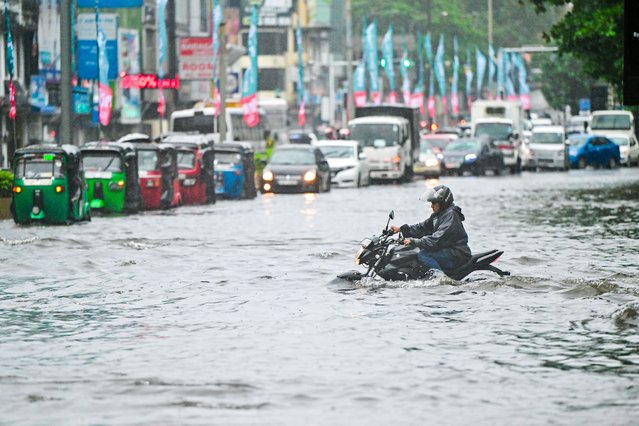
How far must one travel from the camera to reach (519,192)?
48.4 m

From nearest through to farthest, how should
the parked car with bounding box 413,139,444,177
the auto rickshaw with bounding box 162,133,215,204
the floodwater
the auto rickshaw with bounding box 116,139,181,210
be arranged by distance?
the floodwater < the auto rickshaw with bounding box 116,139,181,210 < the auto rickshaw with bounding box 162,133,215,204 < the parked car with bounding box 413,139,444,177

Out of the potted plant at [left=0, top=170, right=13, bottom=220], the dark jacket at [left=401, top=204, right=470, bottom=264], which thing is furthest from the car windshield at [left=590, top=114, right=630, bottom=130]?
the dark jacket at [left=401, top=204, right=470, bottom=264]

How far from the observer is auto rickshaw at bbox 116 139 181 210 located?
130 ft

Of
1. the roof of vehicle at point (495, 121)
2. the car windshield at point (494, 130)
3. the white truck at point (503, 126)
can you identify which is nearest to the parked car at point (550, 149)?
the white truck at point (503, 126)

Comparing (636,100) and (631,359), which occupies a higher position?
(636,100)

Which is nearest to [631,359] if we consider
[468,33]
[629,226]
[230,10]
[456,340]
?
[456,340]

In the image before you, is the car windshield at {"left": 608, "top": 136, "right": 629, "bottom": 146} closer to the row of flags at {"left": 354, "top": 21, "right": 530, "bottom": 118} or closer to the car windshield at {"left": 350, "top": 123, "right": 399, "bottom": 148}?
the row of flags at {"left": 354, "top": 21, "right": 530, "bottom": 118}

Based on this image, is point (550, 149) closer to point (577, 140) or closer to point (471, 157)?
point (577, 140)

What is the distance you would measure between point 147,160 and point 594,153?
122 feet

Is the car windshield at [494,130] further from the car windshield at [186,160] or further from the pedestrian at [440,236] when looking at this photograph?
the pedestrian at [440,236]

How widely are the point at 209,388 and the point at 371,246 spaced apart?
25.0 feet

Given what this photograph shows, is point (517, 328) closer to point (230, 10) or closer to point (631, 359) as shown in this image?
point (631, 359)

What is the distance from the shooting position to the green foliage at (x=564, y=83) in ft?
390

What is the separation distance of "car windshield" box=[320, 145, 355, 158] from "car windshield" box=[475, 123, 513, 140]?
16704 mm
